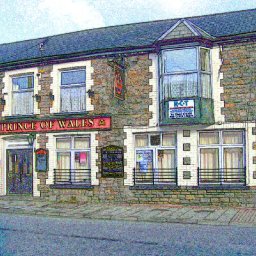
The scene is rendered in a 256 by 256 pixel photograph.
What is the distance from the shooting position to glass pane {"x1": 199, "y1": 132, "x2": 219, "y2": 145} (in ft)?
46.4

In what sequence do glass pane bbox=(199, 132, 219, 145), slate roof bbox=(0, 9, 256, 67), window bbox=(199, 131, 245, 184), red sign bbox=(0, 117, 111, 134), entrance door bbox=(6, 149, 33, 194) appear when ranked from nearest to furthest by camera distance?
window bbox=(199, 131, 245, 184) → glass pane bbox=(199, 132, 219, 145) → slate roof bbox=(0, 9, 256, 67) → red sign bbox=(0, 117, 111, 134) → entrance door bbox=(6, 149, 33, 194)

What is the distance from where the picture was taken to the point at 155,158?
14867 millimetres

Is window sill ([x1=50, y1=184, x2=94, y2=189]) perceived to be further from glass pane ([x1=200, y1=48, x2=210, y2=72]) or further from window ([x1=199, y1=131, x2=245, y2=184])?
glass pane ([x1=200, y1=48, x2=210, y2=72])

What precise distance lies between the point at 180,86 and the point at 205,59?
4.64ft

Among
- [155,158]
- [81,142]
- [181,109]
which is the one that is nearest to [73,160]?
[81,142]

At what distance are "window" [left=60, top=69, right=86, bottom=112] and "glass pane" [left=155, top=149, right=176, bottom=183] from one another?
390 centimetres

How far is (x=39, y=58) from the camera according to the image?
53.9ft

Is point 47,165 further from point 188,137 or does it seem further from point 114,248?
point 114,248

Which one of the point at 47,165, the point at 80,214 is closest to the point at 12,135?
the point at 47,165

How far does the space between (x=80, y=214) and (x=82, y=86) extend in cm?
600

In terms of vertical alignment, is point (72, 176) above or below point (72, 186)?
above

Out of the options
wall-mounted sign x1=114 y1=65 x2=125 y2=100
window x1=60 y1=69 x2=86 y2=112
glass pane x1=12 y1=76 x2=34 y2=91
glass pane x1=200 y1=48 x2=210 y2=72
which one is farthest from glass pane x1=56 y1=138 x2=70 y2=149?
glass pane x1=200 y1=48 x2=210 y2=72

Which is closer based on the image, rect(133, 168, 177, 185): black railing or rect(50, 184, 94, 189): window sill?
rect(133, 168, 177, 185): black railing

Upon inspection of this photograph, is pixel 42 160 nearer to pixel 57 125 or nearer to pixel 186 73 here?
pixel 57 125
